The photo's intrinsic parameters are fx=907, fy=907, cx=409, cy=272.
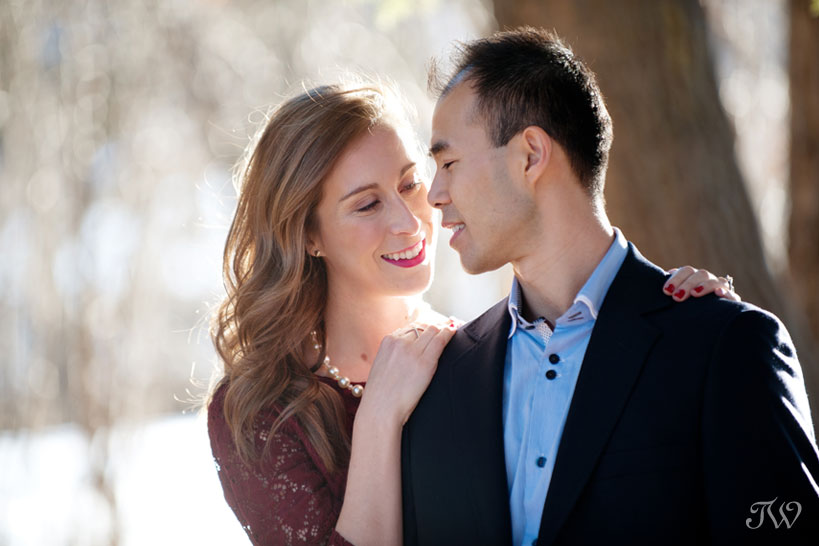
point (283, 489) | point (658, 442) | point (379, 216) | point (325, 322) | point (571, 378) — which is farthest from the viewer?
point (325, 322)

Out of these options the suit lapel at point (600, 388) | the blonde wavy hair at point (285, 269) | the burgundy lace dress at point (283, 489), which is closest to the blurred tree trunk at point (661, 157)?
the blonde wavy hair at point (285, 269)

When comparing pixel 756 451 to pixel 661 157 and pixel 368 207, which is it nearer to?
pixel 368 207

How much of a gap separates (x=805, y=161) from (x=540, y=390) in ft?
12.7

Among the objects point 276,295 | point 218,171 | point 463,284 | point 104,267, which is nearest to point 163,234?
point 104,267

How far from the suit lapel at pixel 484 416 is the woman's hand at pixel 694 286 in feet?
1.63

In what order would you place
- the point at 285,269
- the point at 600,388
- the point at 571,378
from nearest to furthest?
the point at 600,388, the point at 571,378, the point at 285,269

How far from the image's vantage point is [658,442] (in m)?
2.19

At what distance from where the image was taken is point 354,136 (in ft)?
10.6

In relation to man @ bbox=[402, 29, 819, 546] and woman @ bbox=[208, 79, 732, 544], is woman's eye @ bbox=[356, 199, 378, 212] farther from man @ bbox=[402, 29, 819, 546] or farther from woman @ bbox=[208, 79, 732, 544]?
man @ bbox=[402, 29, 819, 546]

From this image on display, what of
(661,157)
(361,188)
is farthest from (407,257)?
(661,157)

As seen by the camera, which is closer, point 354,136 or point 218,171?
point 354,136

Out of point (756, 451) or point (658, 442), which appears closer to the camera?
point (756, 451)

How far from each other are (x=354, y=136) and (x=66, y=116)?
4.22m

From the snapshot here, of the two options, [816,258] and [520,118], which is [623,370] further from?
[816,258]
